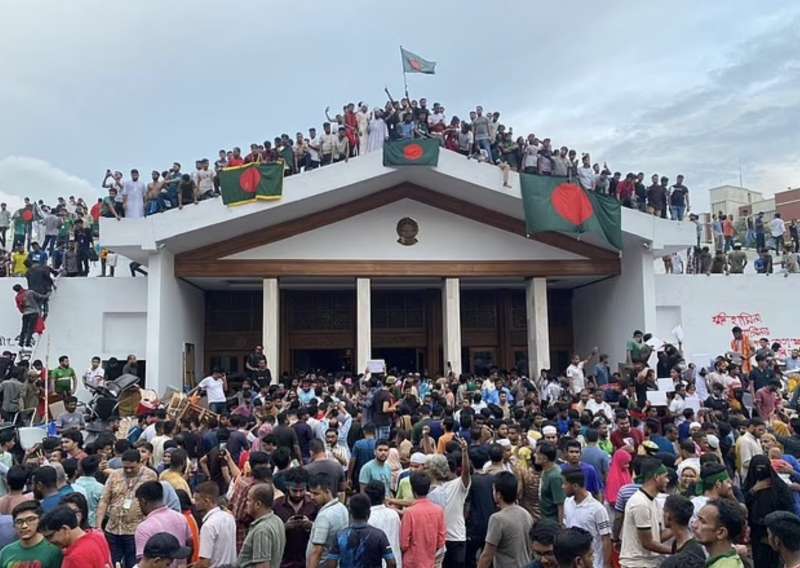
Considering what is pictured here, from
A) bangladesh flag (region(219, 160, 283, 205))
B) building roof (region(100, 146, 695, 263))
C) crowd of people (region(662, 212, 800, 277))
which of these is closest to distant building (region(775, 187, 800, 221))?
crowd of people (region(662, 212, 800, 277))

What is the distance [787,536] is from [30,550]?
399 cm

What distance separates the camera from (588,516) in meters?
5.05

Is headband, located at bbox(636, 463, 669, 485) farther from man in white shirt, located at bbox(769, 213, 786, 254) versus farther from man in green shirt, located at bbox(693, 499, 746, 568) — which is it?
man in white shirt, located at bbox(769, 213, 786, 254)

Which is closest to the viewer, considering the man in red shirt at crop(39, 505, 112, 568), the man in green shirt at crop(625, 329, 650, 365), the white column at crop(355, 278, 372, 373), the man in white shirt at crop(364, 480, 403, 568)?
the man in red shirt at crop(39, 505, 112, 568)

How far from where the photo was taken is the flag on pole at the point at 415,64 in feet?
57.0

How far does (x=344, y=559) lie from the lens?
4391 millimetres

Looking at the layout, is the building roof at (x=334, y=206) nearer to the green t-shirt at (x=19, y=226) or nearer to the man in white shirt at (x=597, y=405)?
the green t-shirt at (x=19, y=226)

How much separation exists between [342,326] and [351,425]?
1096cm

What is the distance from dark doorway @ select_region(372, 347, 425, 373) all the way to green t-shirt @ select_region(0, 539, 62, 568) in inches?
643

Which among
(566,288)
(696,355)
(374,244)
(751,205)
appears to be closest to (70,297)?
Answer: (374,244)

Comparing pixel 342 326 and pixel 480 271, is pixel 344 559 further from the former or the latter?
pixel 342 326

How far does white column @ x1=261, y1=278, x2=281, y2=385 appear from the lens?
1642 cm

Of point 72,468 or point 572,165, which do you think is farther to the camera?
point 572,165

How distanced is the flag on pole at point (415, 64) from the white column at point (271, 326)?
6.10 meters
